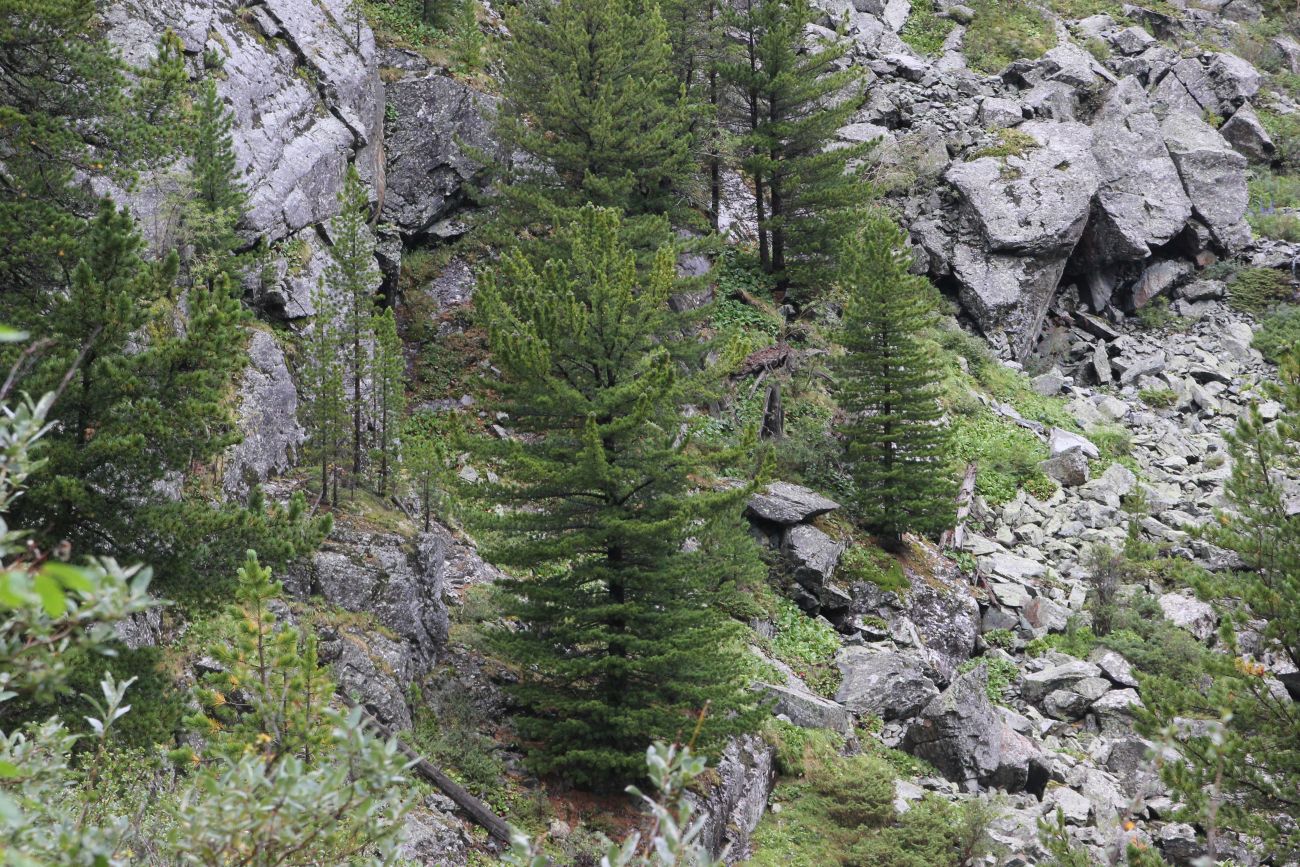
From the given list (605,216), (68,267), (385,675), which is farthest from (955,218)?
(68,267)

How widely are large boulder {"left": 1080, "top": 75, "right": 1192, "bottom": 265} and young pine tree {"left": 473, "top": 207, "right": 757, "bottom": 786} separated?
2599 centimetres

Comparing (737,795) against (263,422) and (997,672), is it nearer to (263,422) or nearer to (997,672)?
(997,672)

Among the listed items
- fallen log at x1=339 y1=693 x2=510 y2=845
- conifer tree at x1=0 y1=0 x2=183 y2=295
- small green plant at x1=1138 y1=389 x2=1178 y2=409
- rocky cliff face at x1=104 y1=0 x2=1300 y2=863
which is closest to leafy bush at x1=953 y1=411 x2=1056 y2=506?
rocky cliff face at x1=104 y1=0 x2=1300 y2=863

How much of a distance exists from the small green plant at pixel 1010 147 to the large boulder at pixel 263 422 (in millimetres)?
25448

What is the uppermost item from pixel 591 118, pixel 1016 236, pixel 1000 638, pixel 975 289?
pixel 591 118

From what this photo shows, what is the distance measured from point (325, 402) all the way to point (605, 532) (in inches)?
232

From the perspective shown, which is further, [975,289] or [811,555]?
[975,289]

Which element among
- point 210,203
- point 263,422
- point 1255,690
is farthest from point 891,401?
point 210,203

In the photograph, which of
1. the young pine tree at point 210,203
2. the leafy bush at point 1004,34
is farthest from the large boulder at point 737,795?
the leafy bush at point 1004,34

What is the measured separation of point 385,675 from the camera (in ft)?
33.3

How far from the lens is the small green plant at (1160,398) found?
2695 centimetres

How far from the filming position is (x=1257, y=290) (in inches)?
1209

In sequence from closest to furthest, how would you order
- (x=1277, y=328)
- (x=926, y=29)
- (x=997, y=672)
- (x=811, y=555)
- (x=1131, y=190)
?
(x=997, y=672) < (x=811, y=555) < (x=1277, y=328) < (x=1131, y=190) < (x=926, y=29)

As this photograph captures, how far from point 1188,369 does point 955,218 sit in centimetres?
897
